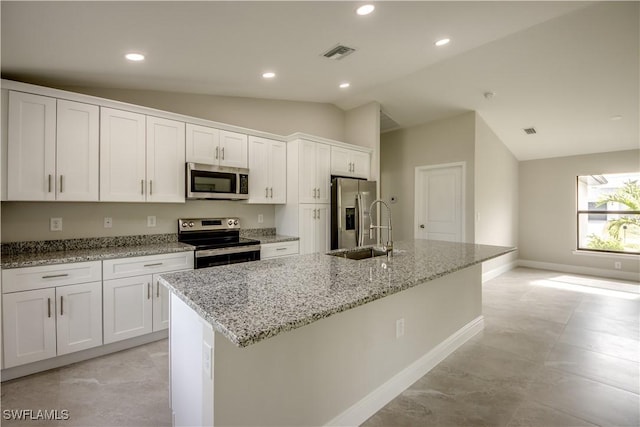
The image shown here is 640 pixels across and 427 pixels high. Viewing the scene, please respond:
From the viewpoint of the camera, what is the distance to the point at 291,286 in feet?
4.83

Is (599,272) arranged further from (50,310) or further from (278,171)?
(50,310)

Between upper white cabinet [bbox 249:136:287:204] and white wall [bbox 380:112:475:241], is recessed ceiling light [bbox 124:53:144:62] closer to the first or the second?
upper white cabinet [bbox 249:136:287:204]

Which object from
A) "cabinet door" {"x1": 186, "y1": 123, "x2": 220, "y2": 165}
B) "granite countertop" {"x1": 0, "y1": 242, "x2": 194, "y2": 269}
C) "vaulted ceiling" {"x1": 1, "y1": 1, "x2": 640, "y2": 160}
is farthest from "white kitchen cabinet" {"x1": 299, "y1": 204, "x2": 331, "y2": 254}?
"vaulted ceiling" {"x1": 1, "y1": 1, "x2": 640, "y2": 160}

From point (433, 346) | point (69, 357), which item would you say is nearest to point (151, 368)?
point (69, 357)

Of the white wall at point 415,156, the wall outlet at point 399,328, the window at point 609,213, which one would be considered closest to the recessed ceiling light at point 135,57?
the wall outlet at point 399,328

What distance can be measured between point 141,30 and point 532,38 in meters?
3.59

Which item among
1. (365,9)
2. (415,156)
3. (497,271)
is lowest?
(497,271)

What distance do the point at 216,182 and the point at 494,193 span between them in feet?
15.7

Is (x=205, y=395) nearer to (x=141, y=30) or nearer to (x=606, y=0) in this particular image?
(x=141, y=30)

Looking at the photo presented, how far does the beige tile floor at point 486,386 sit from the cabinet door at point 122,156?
144 cm

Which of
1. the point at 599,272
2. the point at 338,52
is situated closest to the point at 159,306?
the point at 338,52

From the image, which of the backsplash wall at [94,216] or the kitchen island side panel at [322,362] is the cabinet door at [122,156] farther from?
the kitchen island side panel at [322,362]

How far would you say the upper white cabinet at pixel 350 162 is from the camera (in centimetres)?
432

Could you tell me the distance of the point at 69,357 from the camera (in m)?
2.45
